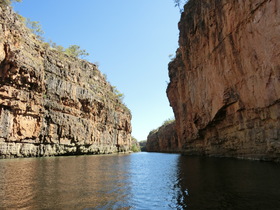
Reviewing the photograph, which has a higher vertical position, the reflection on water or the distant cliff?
the distant cliff

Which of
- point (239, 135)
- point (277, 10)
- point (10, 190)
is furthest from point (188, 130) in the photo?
point (10, 190)

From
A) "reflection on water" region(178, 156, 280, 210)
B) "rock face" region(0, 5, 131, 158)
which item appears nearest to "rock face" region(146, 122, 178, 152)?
"rock face" region(0, 5, 131, 158)

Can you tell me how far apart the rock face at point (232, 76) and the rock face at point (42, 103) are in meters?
26.6

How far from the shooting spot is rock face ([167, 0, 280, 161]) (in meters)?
20.9

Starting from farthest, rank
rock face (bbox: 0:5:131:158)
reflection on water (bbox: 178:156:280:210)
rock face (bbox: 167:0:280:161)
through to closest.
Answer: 1. rock face (bbox: 0:5:131:158)
2. rock face (bbox: 167:0:280:161)
3. reflection on water (bbox: 178:156:280:210)

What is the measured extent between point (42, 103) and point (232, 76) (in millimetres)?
34257

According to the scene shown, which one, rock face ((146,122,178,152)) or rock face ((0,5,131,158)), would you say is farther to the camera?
rock face ((146,122,178,152))

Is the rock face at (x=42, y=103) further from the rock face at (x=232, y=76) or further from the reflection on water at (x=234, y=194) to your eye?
the reflection on water at (x=234, y=194)

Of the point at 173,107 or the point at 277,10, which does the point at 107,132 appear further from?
the point at 277,10

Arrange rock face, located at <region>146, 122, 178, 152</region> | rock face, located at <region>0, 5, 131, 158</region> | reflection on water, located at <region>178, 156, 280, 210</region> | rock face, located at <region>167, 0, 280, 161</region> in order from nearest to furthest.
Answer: reflection on water, located at <region>178, 156, 280, 210</region>, rock face, located at <region>167, 0, 280, 161</region>, rock face, located at <region>0, 5, 131, 158</region>, rock face, located at <region>146, 122, 178, 152</region>

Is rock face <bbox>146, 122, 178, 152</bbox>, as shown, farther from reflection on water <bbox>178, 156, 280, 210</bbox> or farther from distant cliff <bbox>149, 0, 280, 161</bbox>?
reflection on water <bbox>178, 156, 280, 210</bbox>

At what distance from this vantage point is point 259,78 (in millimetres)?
23031

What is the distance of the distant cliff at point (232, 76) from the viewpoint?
20875mm

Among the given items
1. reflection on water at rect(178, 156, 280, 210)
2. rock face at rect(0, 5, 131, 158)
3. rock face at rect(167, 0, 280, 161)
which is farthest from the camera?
rock face at rect(0, 5, 131, 158)
